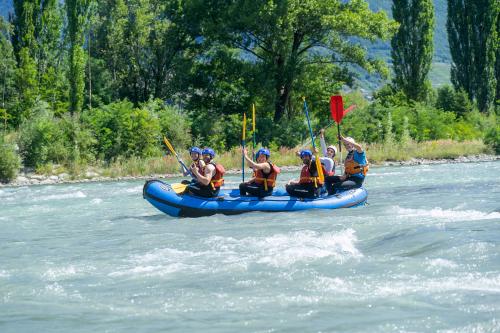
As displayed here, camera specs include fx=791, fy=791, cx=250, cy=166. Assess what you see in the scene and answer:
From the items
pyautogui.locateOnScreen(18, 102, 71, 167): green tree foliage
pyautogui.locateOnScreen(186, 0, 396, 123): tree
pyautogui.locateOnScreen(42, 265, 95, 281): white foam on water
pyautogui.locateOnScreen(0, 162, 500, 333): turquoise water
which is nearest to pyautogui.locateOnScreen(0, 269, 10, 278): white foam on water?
pyautogui.locateOnScreen(0, 162, 500, 333): turquoise water

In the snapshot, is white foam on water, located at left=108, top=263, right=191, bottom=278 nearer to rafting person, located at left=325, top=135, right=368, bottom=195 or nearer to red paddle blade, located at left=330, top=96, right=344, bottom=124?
rafting person, located at left=325, top=135, right=368, bottom=195

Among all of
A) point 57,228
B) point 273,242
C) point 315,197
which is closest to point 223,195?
point 315,197

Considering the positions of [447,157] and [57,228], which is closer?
[57,228]

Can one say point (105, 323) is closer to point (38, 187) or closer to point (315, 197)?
point (315, 197)

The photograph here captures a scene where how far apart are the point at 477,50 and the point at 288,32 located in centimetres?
1318

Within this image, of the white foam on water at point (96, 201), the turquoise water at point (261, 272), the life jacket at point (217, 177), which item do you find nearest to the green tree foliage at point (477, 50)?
the white foam on water at point (96, 201)

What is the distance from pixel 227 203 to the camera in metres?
12.5

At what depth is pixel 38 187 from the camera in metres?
20.8

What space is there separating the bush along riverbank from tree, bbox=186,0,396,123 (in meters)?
3.34

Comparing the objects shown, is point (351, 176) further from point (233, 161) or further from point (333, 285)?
point (233, 161)

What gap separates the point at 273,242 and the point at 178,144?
17400 millimetres

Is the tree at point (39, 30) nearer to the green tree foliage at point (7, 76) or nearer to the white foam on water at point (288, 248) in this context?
the green tree foliage at point (7, 76)

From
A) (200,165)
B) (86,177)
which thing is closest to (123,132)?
(86,177)

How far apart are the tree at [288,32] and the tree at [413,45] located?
6342mm
